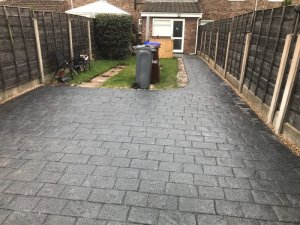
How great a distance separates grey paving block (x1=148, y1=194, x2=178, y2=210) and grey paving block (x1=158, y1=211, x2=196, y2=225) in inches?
3.7

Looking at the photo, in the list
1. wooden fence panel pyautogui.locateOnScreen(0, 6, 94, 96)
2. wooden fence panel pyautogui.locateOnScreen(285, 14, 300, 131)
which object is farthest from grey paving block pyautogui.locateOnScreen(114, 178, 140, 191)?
wooden fence panel pyautogui.locateOnScreen(0, 6, 94, 96)

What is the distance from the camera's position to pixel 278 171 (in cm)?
362

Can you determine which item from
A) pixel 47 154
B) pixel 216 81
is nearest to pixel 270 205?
pixel 47 154

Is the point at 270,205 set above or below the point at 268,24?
below

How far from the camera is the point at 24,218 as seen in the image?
263 centimetres

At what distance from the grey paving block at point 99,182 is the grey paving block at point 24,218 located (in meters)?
0.69

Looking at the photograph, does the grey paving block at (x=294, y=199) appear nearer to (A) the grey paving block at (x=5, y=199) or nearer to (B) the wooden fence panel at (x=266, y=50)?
(B) the wooden fence panel at (x=266, y=50)

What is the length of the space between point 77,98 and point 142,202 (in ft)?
16.2

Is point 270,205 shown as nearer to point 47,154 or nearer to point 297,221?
point 297,221

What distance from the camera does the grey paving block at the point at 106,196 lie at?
2.93 metres

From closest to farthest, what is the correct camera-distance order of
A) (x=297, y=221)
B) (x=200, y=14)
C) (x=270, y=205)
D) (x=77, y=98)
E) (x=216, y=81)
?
(x=297, y=221)
(x=270, y=205)
(x=77, y=98)
(x=216, y=81)
(x=200, y=14)

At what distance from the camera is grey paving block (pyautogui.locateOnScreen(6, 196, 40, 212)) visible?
2771mm

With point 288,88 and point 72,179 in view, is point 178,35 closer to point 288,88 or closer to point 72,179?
point 288,88

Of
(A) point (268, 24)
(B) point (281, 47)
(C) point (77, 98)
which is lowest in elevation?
(C) point (77, 98)
